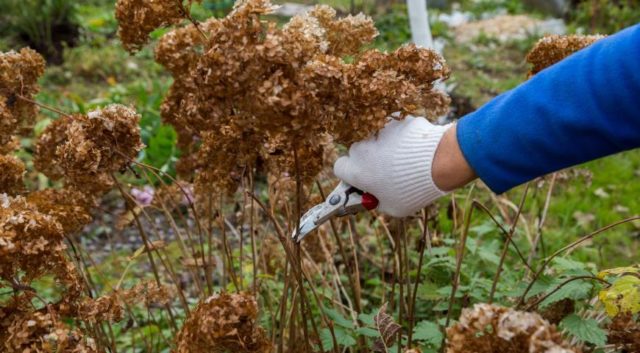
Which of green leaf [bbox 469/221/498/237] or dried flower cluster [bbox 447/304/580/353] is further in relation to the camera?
green leaf [bbox 469/221/498/237]

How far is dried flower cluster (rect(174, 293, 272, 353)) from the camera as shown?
4.41 ft

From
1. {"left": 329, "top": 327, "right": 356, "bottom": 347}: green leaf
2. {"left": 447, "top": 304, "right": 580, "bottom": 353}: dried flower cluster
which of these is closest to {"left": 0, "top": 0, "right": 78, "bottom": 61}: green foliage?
{"left": 329, "top": 327, "right": 356, "bottom": 347}: green leaf

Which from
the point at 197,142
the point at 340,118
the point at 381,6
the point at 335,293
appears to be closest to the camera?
the point at 340,118

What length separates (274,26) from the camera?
141cm

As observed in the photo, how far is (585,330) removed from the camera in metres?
1.90

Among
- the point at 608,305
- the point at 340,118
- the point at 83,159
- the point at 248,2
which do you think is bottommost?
the point at 608,305

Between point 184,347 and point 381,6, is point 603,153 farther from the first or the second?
point 381,6

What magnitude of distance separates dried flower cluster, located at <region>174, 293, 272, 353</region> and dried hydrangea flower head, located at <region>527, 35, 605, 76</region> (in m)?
1.18

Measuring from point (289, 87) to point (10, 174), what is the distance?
93cm

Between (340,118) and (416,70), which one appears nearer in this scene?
(340,118)

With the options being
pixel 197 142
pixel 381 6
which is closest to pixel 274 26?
pixel 197 142

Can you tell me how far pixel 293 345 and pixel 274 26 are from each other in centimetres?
102

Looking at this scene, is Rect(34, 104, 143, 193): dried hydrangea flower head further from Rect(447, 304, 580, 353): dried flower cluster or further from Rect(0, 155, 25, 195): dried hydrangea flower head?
Rect(447, 304, 580, 353): dried flower cluster

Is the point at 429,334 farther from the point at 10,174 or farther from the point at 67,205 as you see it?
the point at 10,174
